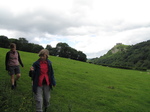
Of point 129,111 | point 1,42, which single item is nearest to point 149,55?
point 1,42

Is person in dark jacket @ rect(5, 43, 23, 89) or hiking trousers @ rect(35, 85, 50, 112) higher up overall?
person in dark jacket @ rect(5, 43, 23, 89)

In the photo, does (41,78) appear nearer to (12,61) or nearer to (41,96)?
(41,96)

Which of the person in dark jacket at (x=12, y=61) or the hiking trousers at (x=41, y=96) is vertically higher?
the person in dark jacket at (x=12, y=61)

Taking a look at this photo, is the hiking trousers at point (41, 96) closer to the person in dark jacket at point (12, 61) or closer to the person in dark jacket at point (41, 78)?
the person in dark jacket at point (41, 78)

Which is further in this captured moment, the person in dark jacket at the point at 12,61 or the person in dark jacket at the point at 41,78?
the person in dark jacket at the point at 12,61

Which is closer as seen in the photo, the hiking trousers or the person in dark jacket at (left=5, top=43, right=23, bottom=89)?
the hiking trousers

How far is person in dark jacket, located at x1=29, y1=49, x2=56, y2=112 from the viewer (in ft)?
20.3

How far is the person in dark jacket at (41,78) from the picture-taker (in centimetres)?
619

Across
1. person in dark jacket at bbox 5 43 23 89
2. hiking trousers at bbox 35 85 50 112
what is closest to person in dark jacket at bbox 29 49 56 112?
hiking trousers at bbox 35 85 50 112

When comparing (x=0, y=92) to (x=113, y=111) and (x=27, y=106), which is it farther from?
(x=113, y=111)

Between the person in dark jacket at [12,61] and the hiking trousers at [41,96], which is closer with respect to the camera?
the hiking trousers at [41,96]

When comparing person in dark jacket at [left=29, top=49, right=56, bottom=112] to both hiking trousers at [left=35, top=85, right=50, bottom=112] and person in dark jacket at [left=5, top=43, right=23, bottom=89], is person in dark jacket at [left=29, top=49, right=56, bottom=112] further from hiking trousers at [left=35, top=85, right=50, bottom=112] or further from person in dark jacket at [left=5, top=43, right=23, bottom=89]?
person in dark jacket at [left=5, top=43, right=23, bottom=89]

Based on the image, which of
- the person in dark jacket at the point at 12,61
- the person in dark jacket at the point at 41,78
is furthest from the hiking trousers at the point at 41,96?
the person in dark jacket at the point at 12,61

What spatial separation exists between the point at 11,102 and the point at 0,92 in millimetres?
780
